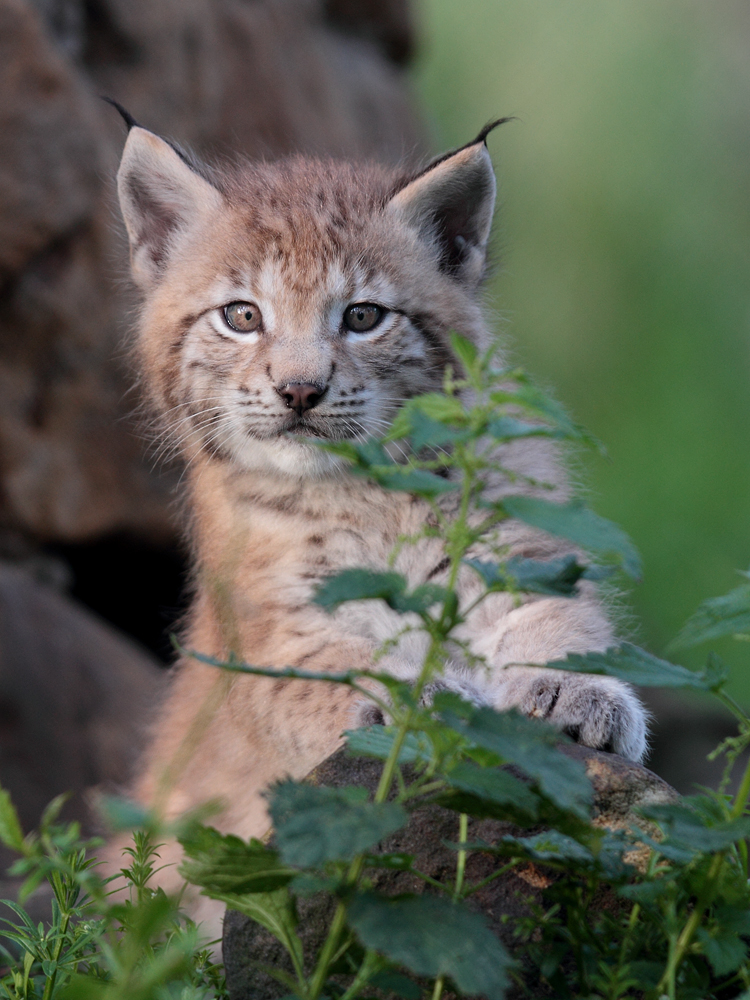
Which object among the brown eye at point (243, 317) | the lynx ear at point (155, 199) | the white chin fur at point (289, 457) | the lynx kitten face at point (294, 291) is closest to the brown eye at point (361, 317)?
the lynx kitten face at point (294, 291)

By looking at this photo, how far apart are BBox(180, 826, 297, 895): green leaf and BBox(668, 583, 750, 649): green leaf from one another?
0.62m

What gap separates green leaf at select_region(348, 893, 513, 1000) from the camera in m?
1.21

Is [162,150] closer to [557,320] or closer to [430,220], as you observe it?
[430,220]

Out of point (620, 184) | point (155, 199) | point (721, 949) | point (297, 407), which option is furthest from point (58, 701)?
point (620, 184)

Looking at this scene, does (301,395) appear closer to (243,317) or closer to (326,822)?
(243,317)

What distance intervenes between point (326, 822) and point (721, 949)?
1.99 ft

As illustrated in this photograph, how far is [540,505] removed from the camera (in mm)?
1366

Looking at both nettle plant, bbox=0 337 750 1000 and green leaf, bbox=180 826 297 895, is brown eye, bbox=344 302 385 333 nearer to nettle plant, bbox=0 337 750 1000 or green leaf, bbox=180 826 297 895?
nettle plant, bbox=0 337 750 1000

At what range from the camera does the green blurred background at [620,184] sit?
12.6 m

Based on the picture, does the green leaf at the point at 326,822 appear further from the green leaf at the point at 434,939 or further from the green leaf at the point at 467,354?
the green leaf at the point at 467,354

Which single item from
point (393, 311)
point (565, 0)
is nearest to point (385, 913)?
point (393, 311)

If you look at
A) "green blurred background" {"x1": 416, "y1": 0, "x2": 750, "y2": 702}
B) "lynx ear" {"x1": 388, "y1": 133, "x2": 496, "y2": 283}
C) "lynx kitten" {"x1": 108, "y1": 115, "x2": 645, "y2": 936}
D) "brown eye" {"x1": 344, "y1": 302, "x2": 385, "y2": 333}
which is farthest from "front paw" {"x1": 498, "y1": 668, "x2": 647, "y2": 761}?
"green blurred background" {"x1": 416, "y1": 0, "x2": 750, "y2": 702}

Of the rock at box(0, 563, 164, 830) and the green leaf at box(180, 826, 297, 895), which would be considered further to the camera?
the rock at box(0, 563, 164, 830)

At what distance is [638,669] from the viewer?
1.55 metres
